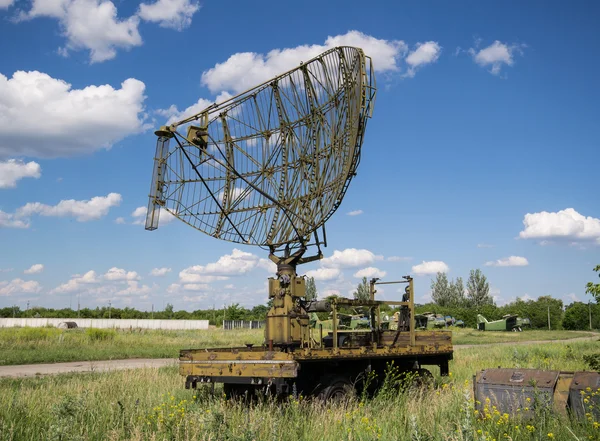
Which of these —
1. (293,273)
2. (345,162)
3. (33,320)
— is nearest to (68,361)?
(293,273)

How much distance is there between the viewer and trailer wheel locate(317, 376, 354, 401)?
34.7ft

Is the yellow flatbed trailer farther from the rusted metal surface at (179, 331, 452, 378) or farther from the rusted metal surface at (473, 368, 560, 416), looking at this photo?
the rusted metal surface at (473, 368, 560, 416)

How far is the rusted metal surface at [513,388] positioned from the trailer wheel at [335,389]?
2508 millimetres

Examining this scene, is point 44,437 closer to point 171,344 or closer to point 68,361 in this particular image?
point 68,361

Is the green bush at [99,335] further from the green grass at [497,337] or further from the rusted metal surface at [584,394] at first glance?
the rusted metal surface at [584,394]

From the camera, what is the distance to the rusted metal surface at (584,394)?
7863mm

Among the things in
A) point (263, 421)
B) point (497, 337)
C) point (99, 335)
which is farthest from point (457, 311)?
point (263, 421)

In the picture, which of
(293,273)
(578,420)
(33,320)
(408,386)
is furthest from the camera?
(33,320)

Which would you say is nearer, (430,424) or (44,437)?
(44,437)

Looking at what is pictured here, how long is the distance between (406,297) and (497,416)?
18.5 feet

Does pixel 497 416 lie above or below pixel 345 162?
below

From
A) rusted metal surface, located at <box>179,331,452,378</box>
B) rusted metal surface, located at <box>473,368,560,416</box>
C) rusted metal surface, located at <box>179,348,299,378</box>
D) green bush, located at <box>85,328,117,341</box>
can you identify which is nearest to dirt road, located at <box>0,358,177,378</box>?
rusted metal surface, located at <box>179,348,299,378</box>

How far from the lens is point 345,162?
44.0ft

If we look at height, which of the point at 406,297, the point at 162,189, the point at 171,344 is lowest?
the point at 171,344
